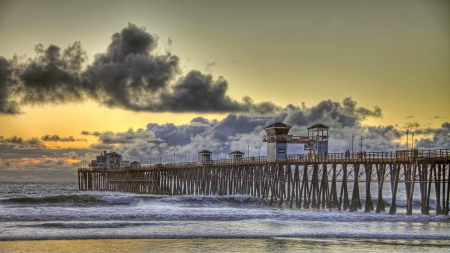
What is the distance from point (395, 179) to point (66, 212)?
2202 cm

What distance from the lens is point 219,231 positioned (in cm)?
3195

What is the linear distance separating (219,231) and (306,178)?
22327 mm

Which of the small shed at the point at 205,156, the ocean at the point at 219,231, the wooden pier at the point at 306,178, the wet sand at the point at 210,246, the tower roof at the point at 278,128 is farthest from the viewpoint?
the small shed at the point at 205,156

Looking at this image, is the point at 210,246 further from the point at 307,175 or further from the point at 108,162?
the point at 108,162

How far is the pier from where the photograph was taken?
4234 cm

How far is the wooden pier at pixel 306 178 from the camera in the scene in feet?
139

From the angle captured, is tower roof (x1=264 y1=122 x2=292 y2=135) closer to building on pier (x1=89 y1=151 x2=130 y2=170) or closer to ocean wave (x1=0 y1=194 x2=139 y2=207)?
ocean wave (x1=0 y1=194 x2=139 y2=207)

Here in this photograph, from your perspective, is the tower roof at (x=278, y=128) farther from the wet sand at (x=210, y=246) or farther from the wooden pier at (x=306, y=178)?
the wet sand at (x=210, y=246)

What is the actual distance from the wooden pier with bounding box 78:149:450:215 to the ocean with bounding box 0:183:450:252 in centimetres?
334

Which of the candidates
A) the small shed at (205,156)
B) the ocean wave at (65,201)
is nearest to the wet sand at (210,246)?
the ocean wave at (65,201)

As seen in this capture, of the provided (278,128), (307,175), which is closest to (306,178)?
(307,175)

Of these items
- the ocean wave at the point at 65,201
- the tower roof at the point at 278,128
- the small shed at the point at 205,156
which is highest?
the tower roof at the point at 278,128

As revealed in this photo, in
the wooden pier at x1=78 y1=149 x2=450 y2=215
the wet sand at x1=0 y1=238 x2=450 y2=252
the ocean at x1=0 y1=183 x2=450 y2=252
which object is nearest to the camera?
the wet sand at x1=0 y1=238 x2=450 y2=252

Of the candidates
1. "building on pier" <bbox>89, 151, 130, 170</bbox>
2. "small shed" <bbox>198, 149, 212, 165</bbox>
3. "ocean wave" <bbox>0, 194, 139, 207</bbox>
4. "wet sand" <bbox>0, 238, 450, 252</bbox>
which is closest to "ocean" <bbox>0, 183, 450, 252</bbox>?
"wet sand" <bbox>0, 238, 450, 252</bbox>
